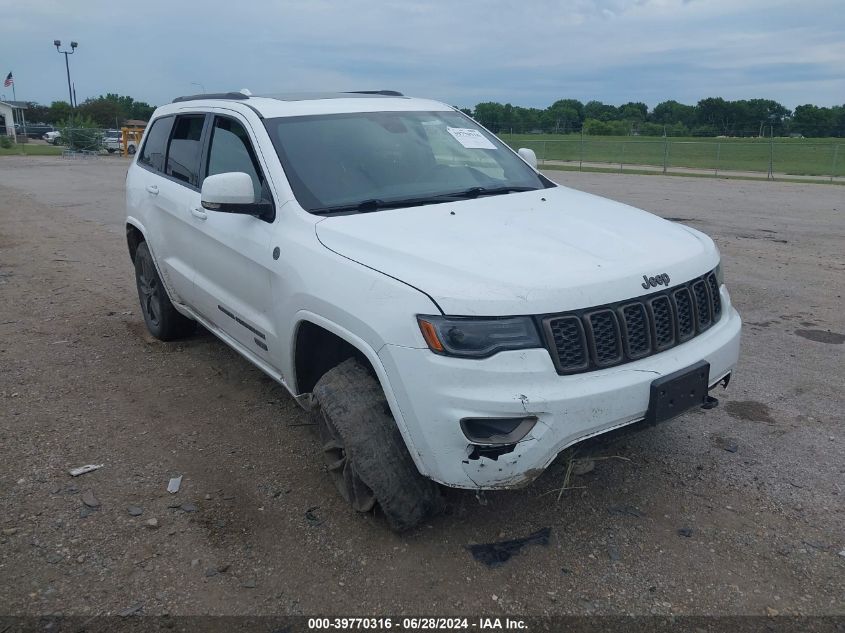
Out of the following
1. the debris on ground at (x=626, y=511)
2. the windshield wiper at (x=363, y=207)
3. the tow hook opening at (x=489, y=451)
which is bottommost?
the debris on ground at (x=626, y=511)

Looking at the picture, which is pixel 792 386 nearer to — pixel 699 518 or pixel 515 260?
pixel 699 518

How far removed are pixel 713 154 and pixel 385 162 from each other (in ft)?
104

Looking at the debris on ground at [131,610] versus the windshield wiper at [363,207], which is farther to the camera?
the windshield wiper at [363,207]

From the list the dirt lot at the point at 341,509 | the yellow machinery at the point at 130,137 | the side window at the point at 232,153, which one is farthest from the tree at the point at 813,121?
the side window at the point at 232,153

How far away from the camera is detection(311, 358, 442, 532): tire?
3.14 metres

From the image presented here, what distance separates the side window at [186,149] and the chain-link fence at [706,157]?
23458 millimetres

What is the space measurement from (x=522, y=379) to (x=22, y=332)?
17.4 ft

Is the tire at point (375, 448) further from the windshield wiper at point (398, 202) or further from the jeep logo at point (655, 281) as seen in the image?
the jeep logo at point (655, 281)

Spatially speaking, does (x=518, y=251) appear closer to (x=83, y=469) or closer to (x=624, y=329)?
(x=624, y=329)

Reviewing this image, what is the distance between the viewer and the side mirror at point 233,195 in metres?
3.76

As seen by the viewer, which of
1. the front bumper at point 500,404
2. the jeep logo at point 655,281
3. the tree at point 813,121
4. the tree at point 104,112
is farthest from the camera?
the tree at point 104,112

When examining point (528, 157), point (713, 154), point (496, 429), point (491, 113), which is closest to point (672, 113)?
point (491, 113)

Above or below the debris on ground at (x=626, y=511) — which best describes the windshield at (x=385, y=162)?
above

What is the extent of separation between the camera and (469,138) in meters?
4.78
